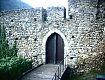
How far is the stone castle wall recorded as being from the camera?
39.2 ft

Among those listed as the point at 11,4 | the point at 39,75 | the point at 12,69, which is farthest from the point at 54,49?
the point at 11,4

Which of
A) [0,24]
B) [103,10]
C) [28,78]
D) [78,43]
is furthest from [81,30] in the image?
[0,24]

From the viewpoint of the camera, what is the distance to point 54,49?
13.1 metres

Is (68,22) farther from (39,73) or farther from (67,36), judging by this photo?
(39,73)

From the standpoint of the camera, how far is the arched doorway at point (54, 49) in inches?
511

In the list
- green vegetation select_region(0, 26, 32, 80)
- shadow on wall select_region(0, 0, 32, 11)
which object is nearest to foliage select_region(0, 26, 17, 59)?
green vegetation select_region(0, 26, 32, 80)

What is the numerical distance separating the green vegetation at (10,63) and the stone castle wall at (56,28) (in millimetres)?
442

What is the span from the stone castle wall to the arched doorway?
377mm

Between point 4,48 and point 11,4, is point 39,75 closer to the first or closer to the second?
point 4,48

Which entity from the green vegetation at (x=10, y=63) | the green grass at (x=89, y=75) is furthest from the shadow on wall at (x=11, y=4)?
the green grass at (x=89, y=75)

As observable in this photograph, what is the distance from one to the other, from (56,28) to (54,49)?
1.52 metres

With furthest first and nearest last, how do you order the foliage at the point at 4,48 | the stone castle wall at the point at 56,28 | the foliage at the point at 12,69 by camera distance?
the foliage at the point at 4,48 → the stone castle wall at the point at 56,28 → the foliage at the point at 12,69

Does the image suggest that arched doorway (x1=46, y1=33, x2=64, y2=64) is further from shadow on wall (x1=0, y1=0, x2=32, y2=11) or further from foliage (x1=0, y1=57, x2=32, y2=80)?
shadow on wall (x1=0, y1=0, x2=32, y2=11)

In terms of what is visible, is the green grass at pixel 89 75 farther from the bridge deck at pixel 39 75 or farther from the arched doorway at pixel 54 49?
the bridge deck at pixel 39 75
